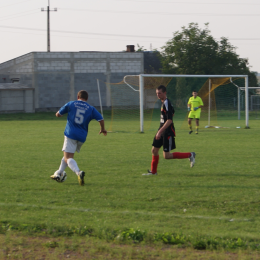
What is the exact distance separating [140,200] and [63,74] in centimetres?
3592

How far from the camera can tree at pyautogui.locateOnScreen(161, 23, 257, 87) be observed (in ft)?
150

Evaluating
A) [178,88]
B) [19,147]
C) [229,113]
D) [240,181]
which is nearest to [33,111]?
[178,88]

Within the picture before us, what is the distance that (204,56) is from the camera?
1795 inches

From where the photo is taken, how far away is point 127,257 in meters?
4.02

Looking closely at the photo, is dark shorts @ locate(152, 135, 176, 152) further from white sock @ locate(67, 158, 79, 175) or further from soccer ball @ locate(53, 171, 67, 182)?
soccer ball @ locate(53, 171, 67, 182)

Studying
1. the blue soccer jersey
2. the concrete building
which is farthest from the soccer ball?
the concrete building

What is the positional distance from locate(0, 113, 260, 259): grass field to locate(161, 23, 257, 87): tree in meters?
35.4

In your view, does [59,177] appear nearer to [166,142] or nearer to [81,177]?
[81,177]

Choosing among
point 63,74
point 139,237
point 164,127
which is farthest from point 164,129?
point 63,74

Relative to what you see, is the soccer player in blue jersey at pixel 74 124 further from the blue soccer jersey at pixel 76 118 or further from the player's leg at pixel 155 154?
the player's leg at pixel 155 154

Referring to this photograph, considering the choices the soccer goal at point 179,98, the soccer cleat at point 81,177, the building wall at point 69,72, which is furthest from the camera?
the building wall at point 69,72

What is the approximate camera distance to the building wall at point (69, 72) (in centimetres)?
4062

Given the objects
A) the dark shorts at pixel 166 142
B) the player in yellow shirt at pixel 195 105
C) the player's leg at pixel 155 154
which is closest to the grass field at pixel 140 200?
the player's leg at pixel 155 154

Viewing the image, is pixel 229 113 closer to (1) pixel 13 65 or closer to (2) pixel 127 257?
(1) pixel 13 65
